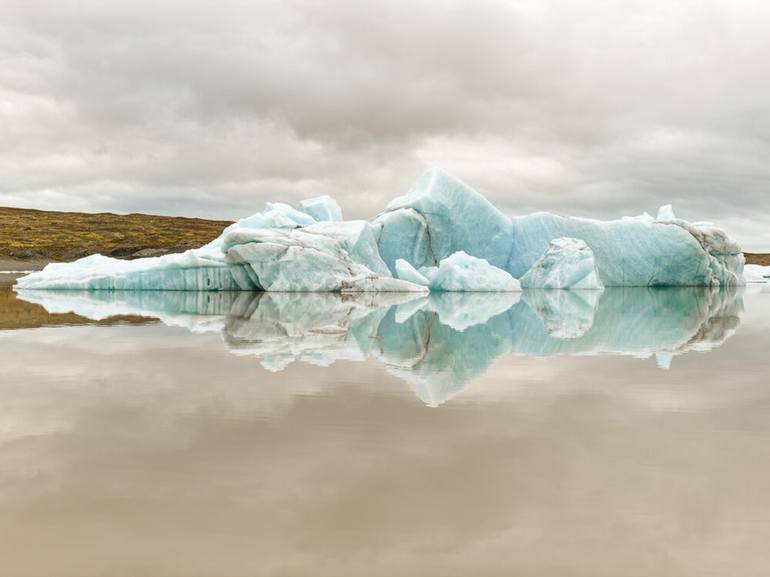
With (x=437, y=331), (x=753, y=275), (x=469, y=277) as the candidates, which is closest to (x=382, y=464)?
(x=437, y=331)

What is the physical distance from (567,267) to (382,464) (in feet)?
57.0

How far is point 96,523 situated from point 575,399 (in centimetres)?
248

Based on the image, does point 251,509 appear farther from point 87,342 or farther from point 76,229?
A: point 76,229

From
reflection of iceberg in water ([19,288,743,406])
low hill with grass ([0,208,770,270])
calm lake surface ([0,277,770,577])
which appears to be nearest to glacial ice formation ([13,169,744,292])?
reflection of iceberg in water ([19,288,743,406])

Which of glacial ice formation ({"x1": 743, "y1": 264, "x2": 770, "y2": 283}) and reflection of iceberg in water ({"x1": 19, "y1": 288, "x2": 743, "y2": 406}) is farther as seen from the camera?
glacial ice formation ({"x1": 743, "y1": 264, "x2": 770, "y2": 283})

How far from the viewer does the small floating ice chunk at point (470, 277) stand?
57.6ft

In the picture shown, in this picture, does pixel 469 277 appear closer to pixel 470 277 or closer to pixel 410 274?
pixel 470 277

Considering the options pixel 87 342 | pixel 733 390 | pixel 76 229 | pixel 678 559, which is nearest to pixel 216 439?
pixel 678 559

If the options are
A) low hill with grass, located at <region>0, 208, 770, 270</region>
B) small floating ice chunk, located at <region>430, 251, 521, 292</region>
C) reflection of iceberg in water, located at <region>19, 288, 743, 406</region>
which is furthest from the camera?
low hill with grass, located at <region>0, 208, 770, 270</region>

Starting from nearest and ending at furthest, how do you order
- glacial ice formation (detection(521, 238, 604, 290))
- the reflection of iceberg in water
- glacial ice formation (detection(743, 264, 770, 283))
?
the reflection of iceberg in water
glacial ice formation (detection(521, 238, 604, 290))
glacial ice formation (detection(743, 264, 770, 283))

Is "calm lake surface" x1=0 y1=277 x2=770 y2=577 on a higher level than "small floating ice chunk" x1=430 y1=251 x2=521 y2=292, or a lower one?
lower

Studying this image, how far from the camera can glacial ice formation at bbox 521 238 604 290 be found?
1883cm

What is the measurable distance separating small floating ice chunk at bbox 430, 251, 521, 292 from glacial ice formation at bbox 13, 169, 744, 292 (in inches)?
1.2

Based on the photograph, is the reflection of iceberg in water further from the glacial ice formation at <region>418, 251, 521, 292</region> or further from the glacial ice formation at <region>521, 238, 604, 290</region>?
the glacial ice formation at <region>521, 238, 604, 290</region>
